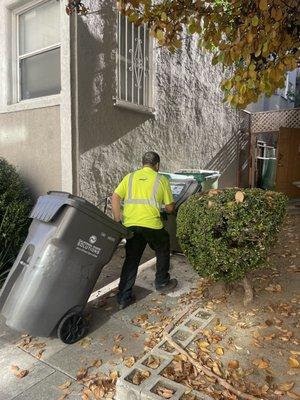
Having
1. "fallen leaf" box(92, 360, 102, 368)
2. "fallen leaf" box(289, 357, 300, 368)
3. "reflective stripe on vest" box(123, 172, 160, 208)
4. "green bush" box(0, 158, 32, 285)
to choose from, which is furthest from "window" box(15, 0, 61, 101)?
"fallen leaf" box(289, 357, 300, 368)

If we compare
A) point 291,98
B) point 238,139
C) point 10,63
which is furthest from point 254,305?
point 291,98

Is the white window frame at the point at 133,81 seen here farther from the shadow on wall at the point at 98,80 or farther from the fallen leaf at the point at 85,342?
the fallen leaf at the point at 85,342

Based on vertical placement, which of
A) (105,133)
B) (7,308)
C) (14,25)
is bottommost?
(7,308)

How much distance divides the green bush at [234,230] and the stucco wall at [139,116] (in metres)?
2.63

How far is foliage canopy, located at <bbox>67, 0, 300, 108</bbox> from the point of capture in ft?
8.77

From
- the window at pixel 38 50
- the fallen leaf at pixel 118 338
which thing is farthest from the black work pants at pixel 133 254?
the window at pixel 38 50

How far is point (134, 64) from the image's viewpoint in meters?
6.36

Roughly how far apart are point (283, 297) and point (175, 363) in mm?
1629

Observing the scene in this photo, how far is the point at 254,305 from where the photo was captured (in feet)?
11.9

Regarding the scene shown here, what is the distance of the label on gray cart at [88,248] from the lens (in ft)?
10.4

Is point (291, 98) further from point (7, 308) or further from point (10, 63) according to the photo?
point (7, 308)

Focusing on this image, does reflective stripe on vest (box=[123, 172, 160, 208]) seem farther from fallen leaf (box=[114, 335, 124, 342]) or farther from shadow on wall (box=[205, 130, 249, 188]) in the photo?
shadow on wall (box=[205, 130, 249, 188])

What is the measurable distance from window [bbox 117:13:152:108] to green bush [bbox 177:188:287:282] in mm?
3377

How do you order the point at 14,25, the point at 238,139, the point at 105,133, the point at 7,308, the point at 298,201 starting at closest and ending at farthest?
the point at 7,308 < the point at 105,133 < the point at 14,25 < the point at 298,201 < the point at 238,139
